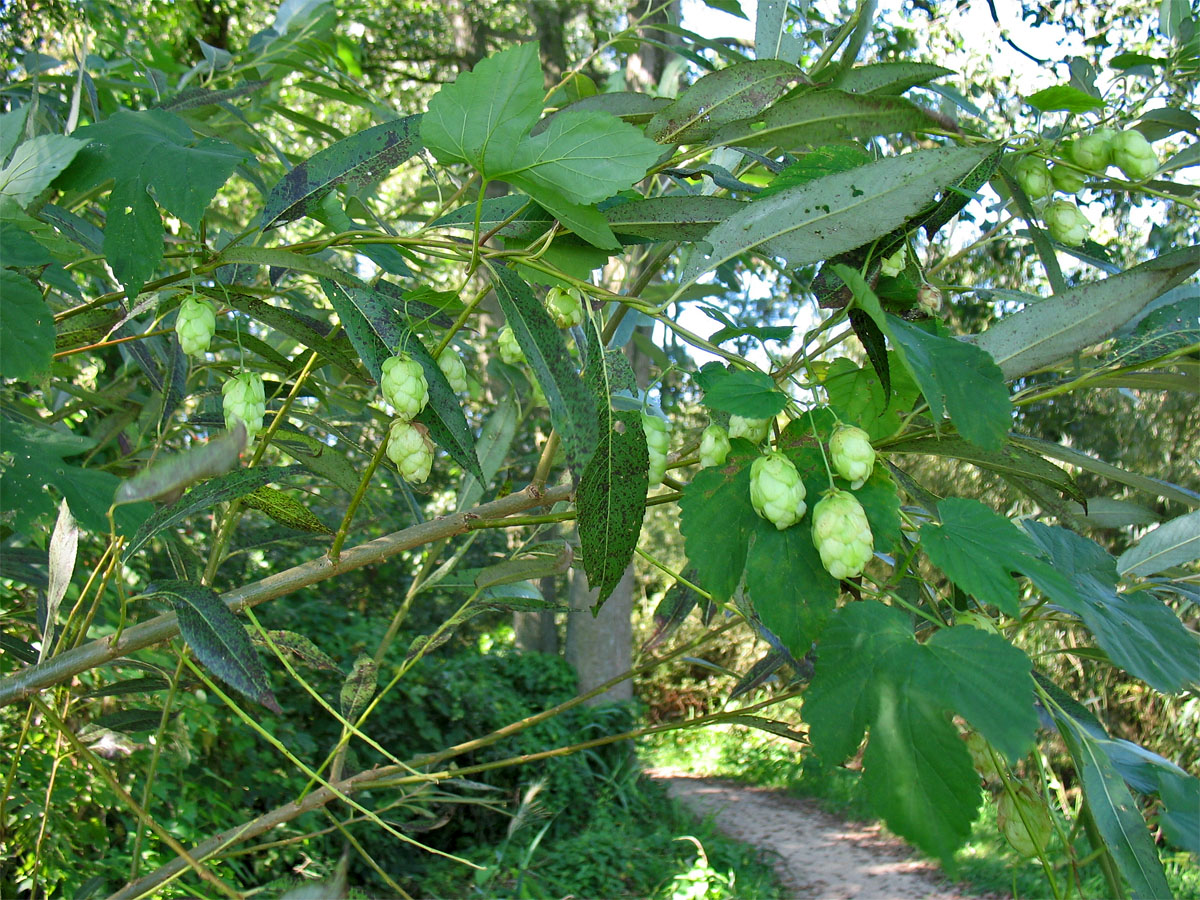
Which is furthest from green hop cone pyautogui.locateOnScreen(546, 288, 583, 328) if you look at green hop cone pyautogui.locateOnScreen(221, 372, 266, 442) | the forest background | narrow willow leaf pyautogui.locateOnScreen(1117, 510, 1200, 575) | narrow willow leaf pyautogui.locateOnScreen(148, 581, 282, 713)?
narrow willow leaf pyautogui.locateOnScreen(1117, 510, 1200, 575)

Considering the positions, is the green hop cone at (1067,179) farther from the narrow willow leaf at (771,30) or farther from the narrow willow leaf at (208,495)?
the narrow willow leaf at (208,495)

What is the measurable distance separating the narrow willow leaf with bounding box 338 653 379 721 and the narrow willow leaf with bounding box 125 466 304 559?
1.06ft

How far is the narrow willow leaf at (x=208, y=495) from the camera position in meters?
0.62

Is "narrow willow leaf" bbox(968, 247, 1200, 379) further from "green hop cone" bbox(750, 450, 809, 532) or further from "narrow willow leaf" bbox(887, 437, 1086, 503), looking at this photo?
"green hop cone" bbox(750, 450, 809, 532)

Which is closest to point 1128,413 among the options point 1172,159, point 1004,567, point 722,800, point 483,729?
point 722,800

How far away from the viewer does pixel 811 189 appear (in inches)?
19.7

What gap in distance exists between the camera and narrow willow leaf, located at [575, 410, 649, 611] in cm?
51

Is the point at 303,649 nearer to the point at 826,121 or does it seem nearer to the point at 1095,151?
the point at 826,121

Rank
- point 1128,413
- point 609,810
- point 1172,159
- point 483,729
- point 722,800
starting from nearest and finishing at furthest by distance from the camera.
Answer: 1. point 1172,159
2. point 483,729
3. point 609,810
4. point 1128,413
5. point 722,800

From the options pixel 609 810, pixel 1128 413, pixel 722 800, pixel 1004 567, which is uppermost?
pixel 1004 567

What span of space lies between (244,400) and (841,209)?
1.33 feet

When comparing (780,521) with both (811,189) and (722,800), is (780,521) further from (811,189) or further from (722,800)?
(722,800)

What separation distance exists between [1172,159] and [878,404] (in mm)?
402

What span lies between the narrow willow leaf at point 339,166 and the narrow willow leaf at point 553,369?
0.44ft
